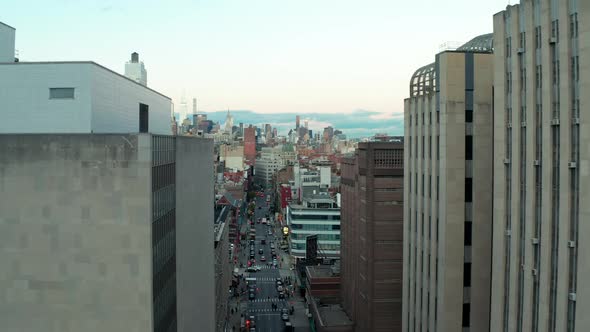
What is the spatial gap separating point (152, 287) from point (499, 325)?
62.7ft

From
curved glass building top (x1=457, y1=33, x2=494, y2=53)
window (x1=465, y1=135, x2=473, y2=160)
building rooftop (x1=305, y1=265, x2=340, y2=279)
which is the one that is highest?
curved glass building top (x1=457, y1=33, x2=494, y2=53)

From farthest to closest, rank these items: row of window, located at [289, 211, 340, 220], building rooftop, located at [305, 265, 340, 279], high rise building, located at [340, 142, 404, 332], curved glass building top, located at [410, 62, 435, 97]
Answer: row of window, located at [289, 211, 340, 220], building rooftop, located at [305, 265, 340, 279], high rise building, located at [340, 142, 404, 332], curved glass building top, located at [410, 62, 435, 97]

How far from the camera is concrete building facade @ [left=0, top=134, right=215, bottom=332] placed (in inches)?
1085

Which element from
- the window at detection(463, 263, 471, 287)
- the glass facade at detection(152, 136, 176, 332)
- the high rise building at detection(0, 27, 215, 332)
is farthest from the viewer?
the window at detection(463, 263, 471, 287)

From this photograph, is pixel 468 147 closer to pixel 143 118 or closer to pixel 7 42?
pixel 143 118

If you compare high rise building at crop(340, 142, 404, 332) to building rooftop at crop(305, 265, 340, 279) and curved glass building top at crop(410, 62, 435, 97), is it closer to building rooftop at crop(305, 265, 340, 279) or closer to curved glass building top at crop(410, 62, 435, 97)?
curved glass building top at crop(410, 62, 435, 97)

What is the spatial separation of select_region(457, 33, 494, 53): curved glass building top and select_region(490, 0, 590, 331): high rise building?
11.5 meters

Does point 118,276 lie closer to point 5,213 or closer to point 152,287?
point 152,287

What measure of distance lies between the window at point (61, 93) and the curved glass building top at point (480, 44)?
90.6 feet

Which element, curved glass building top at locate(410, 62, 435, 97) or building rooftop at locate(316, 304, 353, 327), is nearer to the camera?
curved glass building top at locate(410, 62, 435, 97)

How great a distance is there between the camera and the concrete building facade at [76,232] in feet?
90.4

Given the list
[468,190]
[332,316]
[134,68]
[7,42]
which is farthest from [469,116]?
[332,316]

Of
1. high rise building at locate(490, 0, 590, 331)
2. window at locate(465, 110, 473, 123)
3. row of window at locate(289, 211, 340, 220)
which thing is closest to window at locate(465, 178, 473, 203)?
window at locate(465, 110, 473, 123)

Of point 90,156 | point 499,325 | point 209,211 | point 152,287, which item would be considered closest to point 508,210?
point 499,325
